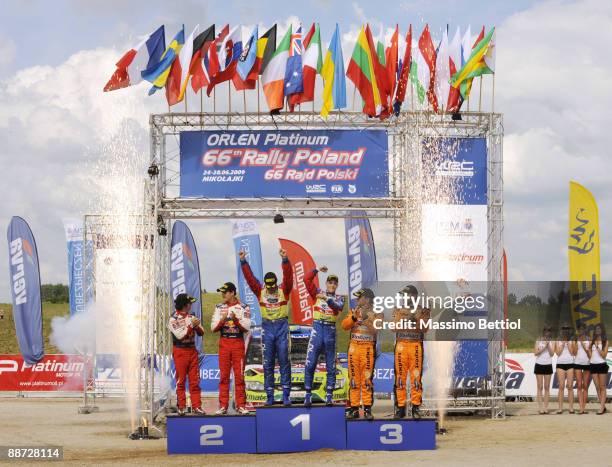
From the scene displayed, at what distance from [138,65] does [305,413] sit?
8.07m

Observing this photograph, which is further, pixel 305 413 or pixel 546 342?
pixel 546 342

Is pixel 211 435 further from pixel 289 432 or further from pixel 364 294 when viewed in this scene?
pixel 364 294

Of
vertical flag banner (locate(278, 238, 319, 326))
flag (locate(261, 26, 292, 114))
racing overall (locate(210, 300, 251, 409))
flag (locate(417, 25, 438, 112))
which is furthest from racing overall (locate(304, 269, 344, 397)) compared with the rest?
vertical flag banner (locate(278, 238, 319, 326))

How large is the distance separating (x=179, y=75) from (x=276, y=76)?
6.30 feet

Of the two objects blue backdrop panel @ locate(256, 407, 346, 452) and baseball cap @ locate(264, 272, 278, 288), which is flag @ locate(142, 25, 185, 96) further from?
blue backdrop panel @ locate(256, 407, 346, 452)

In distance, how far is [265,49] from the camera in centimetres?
1777

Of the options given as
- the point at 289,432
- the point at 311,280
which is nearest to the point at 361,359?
the point at 311,280

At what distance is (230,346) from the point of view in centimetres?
1465

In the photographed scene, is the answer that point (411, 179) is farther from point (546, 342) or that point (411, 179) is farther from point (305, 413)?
point (305, 413)

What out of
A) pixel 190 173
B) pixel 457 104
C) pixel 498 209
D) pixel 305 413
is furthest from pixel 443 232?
pixel 305 413

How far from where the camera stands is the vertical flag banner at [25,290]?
24250mm

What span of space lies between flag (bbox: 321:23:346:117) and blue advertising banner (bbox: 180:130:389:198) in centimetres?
54

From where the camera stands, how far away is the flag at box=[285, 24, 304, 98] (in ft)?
57.5

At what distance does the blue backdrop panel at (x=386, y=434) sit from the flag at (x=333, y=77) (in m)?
6.76
